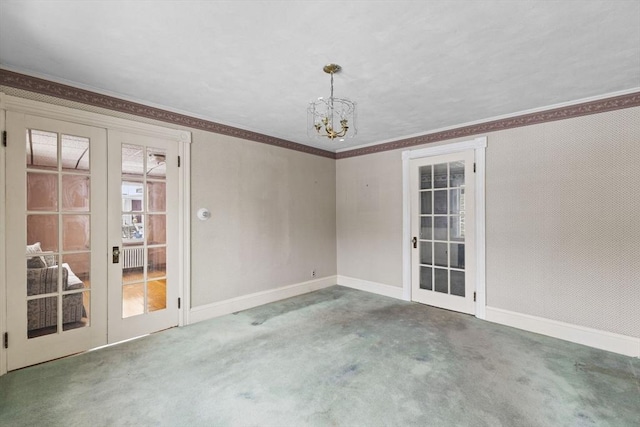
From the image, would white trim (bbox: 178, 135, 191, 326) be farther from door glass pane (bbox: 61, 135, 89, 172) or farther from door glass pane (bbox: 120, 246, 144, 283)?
door glass pane (bbox: 61, 135, 89, 172)

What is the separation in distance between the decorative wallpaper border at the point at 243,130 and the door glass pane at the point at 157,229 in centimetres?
110

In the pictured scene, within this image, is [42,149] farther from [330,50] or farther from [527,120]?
[527,120]

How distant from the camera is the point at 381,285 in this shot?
480 centimetres

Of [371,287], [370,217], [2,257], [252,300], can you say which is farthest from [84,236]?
[371,287]

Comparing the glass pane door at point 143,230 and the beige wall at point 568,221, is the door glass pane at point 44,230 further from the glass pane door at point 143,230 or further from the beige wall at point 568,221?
the beige wall at point 568,221

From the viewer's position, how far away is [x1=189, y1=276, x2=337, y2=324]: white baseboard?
3.60 m

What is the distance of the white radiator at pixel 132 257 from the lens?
303 centimetres

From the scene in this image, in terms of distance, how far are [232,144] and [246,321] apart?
7.45ft

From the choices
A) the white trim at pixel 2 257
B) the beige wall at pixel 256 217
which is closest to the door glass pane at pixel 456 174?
the beige wall at pixel 256 217

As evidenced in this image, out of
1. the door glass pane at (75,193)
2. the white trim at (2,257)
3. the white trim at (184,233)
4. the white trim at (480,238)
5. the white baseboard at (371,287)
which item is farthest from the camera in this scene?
the white baseboard at (371,287)

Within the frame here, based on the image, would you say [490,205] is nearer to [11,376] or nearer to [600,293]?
[600,293]

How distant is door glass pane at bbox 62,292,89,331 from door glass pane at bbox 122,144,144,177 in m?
1.25

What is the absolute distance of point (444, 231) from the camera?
4.13 meters

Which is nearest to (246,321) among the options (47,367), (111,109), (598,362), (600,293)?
(47,367)
